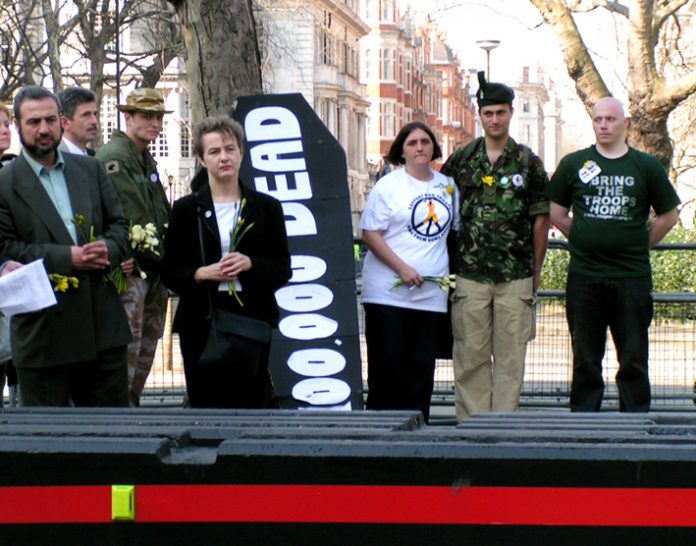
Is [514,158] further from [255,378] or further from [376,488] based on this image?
[376,488]

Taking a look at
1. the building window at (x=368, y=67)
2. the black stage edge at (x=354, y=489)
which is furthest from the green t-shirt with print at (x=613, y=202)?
the building window at (x=368, y=67)

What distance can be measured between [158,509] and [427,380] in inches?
174

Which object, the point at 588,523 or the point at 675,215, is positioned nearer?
the point at 588,523

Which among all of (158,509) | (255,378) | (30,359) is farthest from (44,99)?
(158,509)

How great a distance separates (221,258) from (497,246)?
1992 millimetres

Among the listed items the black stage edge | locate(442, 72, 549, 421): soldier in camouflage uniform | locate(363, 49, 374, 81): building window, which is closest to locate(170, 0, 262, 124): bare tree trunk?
locate(442, 72, 549, 421): soldier in camouflage uniform

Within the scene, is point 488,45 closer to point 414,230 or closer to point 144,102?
point 414,230

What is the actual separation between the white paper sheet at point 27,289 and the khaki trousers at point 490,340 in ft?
9.40

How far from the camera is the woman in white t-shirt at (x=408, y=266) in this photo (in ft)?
25.1

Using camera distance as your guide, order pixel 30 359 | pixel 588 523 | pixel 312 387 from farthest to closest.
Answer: pixel 312 387 → pixel 30 359 → pixel 588 523

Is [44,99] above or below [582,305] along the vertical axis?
above

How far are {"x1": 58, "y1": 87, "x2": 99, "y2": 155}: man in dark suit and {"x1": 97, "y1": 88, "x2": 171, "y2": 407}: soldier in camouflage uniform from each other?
14 cm

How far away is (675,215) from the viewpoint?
766 centimetres

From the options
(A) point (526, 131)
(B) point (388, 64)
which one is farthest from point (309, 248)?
(A) point (526, 131)
